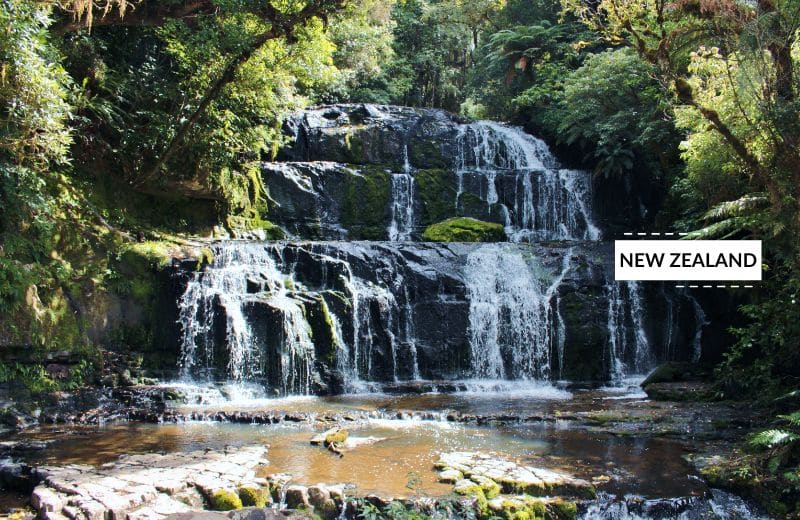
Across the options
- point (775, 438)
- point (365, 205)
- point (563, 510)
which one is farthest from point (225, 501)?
point (365, 205)

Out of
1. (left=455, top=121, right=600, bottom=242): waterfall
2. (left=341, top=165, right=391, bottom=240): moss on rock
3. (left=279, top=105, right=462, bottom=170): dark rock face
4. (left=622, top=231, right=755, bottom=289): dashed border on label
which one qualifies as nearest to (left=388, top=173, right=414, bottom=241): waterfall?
(left=341, top=165, right=391, bottom=240): moss on rock

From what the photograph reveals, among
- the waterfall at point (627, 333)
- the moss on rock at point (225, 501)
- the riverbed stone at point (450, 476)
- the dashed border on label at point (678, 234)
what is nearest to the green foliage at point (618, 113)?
the dashed border on label at point (678, 234)

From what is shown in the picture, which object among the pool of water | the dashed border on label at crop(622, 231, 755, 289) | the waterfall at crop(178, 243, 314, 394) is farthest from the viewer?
the waterfall at crop(178, 243, 314, 394)

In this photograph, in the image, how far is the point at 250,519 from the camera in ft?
18.2

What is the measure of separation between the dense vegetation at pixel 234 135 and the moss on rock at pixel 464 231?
3.42 m

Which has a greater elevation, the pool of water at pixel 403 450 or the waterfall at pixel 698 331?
the waterfall at pixel 698 331

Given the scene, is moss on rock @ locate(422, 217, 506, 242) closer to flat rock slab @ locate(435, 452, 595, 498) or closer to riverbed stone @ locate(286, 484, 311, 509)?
flat rock slab @ locate(435, 452, 595, 498)

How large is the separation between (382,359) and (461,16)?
19828mm

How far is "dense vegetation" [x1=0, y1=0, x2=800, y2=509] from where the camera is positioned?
8305mm

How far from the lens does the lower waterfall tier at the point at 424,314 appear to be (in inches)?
475

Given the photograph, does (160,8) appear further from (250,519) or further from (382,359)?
(250,519)

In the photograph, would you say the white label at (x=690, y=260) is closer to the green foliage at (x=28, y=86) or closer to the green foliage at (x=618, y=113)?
the green foliage at (x=618, y=113)

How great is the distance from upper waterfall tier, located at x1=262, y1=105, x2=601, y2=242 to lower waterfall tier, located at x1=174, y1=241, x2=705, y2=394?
11.6 feet

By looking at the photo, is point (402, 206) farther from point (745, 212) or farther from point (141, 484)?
point (141, 484)
